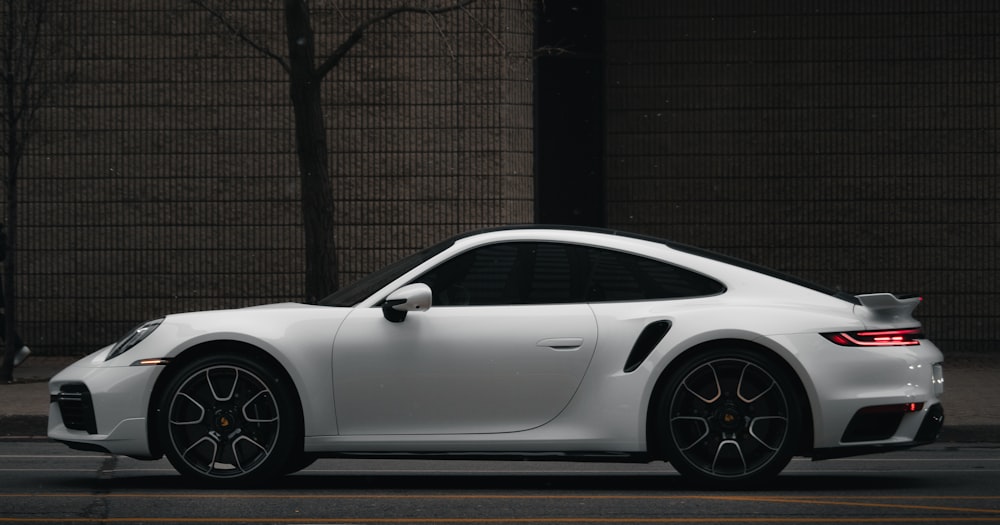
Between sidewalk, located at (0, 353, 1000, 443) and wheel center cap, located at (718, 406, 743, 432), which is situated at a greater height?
wheel center cap, located at (718, 406, 743, 432)

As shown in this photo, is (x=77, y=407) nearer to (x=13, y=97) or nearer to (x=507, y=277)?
(x=507, y=277)

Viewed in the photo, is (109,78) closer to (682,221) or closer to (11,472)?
(682,221)

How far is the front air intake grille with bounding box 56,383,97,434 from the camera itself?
784cm

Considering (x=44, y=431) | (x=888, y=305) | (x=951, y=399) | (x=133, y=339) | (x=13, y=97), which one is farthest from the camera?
(x=13, y=97)

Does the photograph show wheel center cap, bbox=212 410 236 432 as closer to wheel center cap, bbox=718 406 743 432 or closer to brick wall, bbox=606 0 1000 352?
wheel center cap, bbox=718 406 743 432

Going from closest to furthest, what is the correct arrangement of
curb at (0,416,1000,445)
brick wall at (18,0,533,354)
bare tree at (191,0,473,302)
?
1. curb at (0,416,1000,445)
2. bare tree at (191,0,473,302)
3. brick wall at (18,0,533,354)

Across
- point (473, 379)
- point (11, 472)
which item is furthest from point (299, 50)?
point (473, 379)

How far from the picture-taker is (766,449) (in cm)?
761

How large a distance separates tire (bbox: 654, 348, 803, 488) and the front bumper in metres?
2.60

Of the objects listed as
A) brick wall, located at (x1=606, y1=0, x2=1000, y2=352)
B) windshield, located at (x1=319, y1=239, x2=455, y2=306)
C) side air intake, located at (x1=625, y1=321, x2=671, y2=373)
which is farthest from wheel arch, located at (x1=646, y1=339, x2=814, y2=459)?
brick wall, located at (x1=606, y1=0, x2=1000, y2=352)

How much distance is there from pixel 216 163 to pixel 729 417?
32.6ft

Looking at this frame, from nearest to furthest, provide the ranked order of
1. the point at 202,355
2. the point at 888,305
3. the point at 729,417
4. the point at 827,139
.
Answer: the point at 729,417 < the point at 888,305 < the point at 202,355 < the point at 827,139

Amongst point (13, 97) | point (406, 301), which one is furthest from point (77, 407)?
point (13, 97)

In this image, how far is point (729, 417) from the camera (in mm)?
7594
